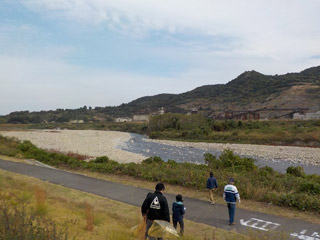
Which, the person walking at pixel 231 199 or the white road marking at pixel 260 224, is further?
the person walking at pixel 231 199

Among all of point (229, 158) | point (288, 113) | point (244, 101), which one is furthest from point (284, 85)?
point (229, 158)

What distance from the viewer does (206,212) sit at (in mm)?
9359

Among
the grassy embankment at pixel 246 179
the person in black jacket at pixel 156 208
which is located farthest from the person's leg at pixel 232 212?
the person in black jacket at pixel 156 208

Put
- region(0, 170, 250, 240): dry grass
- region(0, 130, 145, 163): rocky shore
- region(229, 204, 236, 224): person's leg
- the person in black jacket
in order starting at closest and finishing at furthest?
the person in black jacket
region(0, 170, 250, 240): dry grass
region(229, 204, 236, 224): person's leg
region(0, 130, 145, 163): rocky shore

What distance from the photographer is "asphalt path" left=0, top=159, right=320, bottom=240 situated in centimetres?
779

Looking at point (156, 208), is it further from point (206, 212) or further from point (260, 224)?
point (206, 212)

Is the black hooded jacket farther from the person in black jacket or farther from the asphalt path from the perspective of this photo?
the asphalt path

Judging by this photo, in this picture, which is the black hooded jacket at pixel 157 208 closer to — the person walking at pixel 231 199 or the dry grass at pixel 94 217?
the dry grass at pixel 94 217

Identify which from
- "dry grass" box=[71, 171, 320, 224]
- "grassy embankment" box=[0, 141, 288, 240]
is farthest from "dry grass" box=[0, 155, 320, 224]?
"grassy embankment" box=[0, 141, 288, 240]

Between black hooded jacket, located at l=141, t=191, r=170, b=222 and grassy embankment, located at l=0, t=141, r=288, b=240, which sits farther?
black hooded jacket, located at l=141, t=191, r=170, b=222

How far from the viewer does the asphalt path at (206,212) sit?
779cm

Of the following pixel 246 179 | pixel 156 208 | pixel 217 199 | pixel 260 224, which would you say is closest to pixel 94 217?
pixel 156 208

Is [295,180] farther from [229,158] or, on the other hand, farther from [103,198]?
[103,198]

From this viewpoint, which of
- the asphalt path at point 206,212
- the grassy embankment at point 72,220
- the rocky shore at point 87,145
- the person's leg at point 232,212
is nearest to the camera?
the grassy embankment at point 72,220
